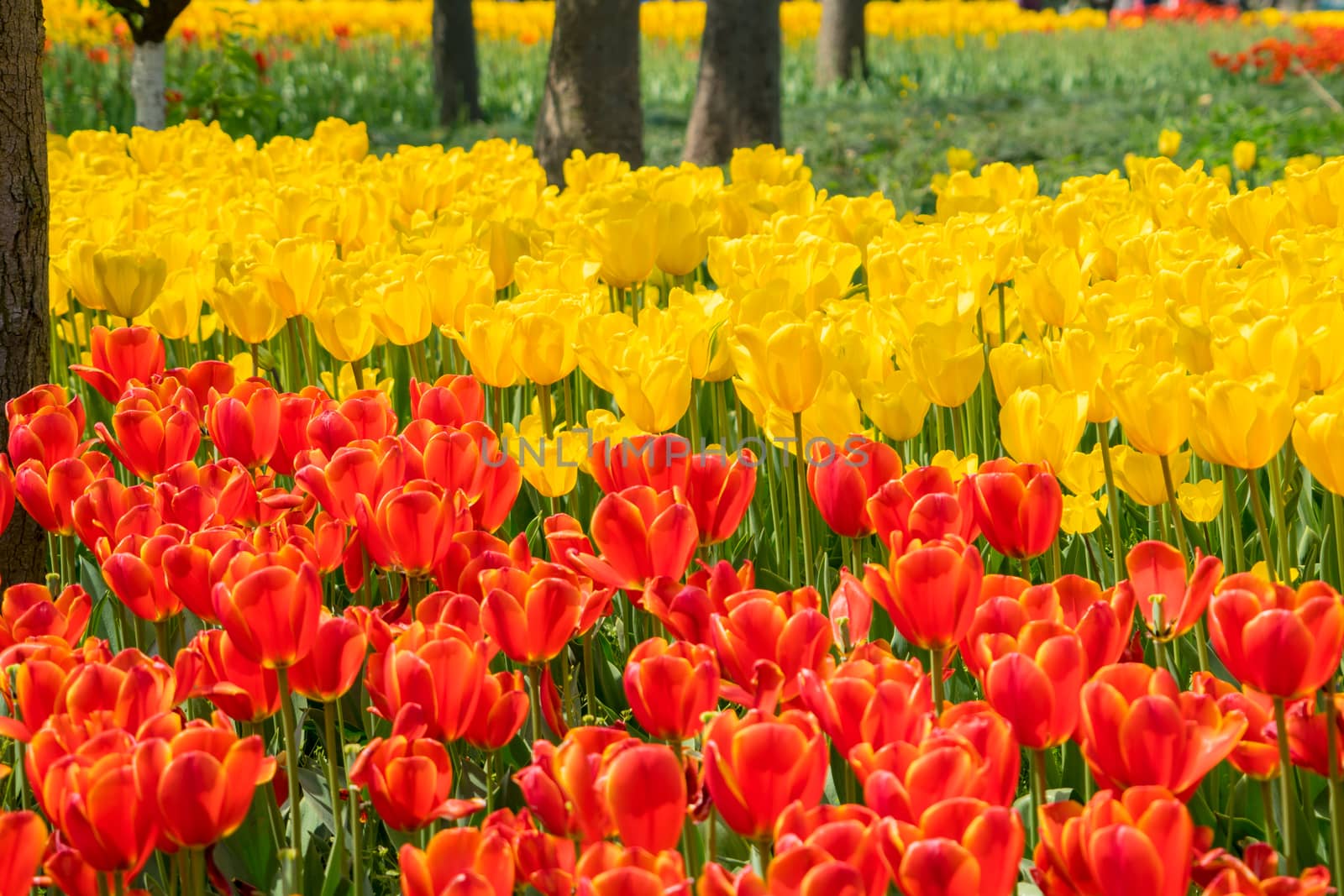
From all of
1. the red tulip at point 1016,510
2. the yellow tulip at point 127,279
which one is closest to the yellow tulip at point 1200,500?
the red tulip at point 1016,510

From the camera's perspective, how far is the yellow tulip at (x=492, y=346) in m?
2.27

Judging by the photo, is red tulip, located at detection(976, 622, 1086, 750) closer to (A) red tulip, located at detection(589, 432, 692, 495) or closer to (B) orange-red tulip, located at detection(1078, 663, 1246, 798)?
(B) orange-red tulip, located at detection(1078, 663, 1246, 798)

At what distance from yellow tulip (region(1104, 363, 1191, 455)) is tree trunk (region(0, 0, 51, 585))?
1645mm

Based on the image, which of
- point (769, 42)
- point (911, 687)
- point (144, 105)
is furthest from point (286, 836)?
point (769, 42)

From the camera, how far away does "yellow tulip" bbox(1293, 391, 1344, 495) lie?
1603 mm

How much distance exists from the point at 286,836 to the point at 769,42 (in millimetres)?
8227

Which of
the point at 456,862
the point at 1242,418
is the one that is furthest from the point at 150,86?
the point at 456,862

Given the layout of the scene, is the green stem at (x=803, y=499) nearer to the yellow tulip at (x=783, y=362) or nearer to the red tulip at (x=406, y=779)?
the yellow tulip at (x=783, y=362)

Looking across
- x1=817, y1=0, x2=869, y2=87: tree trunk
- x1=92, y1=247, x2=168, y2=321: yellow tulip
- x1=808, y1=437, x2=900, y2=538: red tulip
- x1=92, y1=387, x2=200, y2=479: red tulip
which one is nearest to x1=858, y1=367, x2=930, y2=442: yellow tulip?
x1=808, y1=437, x2=900, y2=538: red tulip

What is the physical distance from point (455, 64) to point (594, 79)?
6011mm

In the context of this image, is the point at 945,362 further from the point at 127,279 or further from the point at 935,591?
the point at 127,279

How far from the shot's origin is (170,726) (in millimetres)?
1254

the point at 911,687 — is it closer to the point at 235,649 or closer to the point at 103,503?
the point at 235,649

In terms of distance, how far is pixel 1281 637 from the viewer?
1258mm
